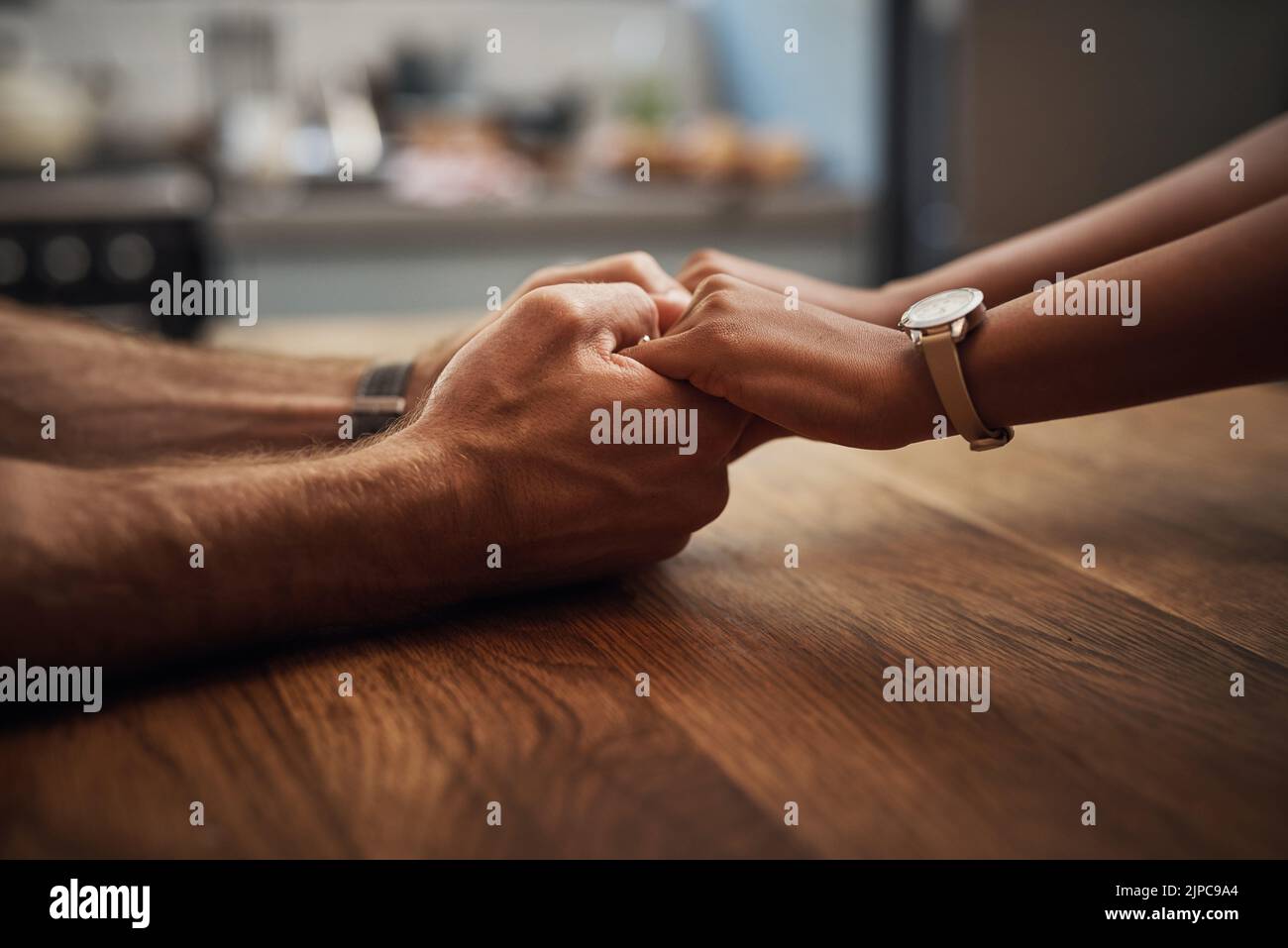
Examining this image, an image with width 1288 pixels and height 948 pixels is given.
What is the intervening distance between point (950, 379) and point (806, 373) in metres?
0.08

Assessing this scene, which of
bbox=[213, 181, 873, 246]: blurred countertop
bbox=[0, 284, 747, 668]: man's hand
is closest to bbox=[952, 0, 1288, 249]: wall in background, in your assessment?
bbox=[213, 181, 873, 246]: blurred countertop

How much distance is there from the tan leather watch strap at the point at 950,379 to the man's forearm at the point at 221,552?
29cm

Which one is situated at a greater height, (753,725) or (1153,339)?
(1153,339)

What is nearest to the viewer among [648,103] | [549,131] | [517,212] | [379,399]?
[379,399]

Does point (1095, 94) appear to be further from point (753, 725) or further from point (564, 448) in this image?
point (753, 725)

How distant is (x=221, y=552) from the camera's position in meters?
0.52

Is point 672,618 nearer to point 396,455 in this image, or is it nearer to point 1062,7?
point 396,455

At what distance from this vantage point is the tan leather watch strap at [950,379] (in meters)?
0.62

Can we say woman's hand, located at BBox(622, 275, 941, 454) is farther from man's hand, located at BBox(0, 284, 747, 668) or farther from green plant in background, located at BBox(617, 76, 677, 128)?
green plant in background, located at BBox(617, 76, 677, 128)

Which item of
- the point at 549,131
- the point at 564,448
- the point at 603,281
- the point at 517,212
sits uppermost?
the point at 549,131

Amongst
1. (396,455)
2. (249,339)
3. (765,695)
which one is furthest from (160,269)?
(765,695)

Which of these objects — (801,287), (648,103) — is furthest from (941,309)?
(648,103)

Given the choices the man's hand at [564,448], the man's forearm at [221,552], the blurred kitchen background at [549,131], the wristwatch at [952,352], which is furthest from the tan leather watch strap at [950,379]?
the blurred kitchen background at [549,131]

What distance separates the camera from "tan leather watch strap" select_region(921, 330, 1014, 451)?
0.62 metres
